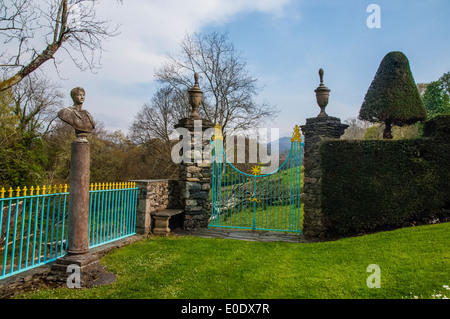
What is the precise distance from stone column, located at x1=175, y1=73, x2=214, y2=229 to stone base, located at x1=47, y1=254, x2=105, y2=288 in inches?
129

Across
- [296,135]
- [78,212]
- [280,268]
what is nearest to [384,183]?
[296,135]

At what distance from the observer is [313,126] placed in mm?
6781

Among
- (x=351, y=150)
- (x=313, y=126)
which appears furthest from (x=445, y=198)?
(x=313, y=126)

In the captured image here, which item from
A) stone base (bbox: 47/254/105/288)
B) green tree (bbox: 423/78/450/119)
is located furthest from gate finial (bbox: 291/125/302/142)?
green tree (bbox: 423/78/450/119)

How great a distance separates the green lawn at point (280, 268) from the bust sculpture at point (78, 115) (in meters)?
2.28

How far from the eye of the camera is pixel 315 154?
6.69 meters

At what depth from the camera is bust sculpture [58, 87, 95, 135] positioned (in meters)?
3.98

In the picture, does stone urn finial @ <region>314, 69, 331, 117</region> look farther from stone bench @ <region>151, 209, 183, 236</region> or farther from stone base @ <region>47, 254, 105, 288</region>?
stone base @ <region>47, 254, 105, 288</region>

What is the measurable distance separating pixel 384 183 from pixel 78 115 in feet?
20.7
